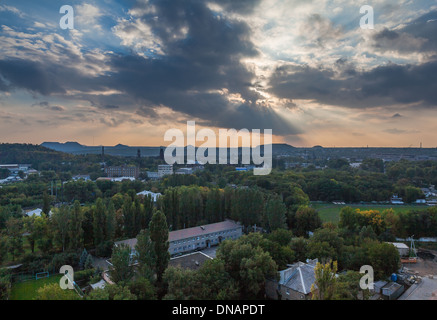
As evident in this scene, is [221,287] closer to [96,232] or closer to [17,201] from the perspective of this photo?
[96,232]

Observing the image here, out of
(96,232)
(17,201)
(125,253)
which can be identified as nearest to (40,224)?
(96,232)

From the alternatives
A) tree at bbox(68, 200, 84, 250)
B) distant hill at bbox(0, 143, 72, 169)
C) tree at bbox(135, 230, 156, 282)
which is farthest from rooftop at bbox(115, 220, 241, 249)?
distant hill at bbox(0, 143, 72, 169)

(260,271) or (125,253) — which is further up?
(125,253)

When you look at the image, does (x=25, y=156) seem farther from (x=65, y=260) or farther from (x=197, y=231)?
(x=197, y=231)

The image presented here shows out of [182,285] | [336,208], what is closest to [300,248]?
[182,285]

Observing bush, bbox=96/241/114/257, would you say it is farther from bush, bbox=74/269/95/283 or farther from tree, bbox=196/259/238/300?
tree, bbox=196/259/238/300
